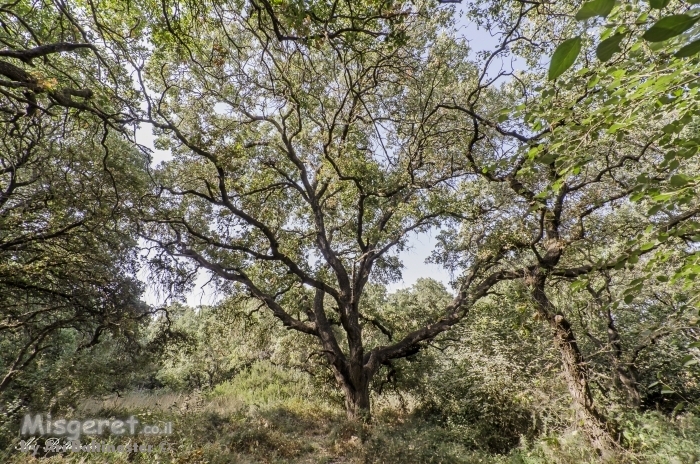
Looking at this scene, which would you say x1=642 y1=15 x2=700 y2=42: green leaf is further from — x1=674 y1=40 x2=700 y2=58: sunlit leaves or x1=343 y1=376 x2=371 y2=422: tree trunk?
x1=343 y1=376 x2=371 y2=422: tree trunk

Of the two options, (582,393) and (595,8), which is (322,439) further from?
(595,8)

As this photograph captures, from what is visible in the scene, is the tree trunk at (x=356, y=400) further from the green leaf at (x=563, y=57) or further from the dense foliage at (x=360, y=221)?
the green leaf at (x=563, y=57)

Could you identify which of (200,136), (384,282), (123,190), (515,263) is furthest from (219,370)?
(515,263)

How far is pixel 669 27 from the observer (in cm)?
66

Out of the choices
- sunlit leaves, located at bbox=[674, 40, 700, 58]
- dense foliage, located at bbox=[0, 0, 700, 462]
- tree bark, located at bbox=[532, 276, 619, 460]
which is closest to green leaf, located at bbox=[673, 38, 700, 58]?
sunlit leaves, located at bbox=[674, 40, 700, 58]

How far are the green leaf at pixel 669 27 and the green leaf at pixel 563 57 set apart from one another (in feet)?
0.42

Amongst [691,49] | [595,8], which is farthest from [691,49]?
[595,8]

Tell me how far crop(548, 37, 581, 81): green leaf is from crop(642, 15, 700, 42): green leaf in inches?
5.0

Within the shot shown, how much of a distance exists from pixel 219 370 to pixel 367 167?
15.4 meters

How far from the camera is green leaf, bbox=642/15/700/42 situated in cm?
63

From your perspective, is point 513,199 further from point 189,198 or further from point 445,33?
point 189,198

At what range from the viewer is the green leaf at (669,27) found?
63 cm

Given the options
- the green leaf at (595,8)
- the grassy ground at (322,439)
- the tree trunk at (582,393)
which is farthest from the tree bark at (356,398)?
the green leaf at (595,8)

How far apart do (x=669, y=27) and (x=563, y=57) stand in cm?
21
